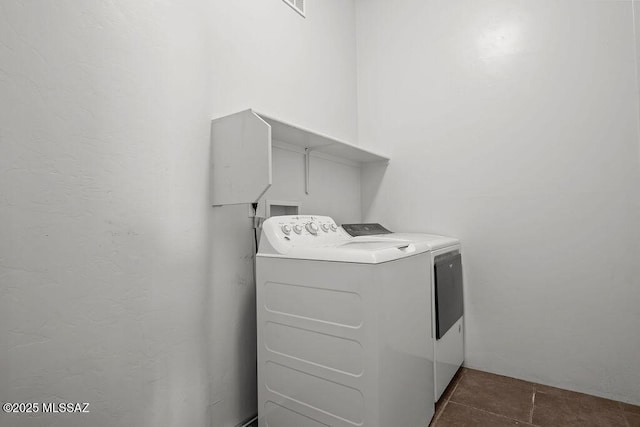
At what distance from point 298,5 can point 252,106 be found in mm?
925

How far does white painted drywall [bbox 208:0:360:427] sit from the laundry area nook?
15 millimetres

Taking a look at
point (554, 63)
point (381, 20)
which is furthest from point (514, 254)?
point (381, 20)

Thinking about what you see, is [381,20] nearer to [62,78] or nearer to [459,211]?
[459,211]

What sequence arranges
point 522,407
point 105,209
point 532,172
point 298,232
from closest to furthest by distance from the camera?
point 105,209 → point 298,232 → point 522,407 → point 532,172

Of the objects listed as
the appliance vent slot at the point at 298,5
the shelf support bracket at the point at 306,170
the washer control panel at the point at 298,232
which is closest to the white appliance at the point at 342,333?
the washer control panel at the point at 298,232

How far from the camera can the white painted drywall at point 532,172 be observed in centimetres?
169

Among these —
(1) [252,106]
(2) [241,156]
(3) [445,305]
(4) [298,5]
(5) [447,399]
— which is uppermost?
(4) [298,5]

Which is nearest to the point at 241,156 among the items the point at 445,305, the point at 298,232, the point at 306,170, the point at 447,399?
the point at 298,232

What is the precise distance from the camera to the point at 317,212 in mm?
2115

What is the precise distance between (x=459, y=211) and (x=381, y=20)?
1739 mm

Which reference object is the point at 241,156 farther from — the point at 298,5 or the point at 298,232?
the point at 298,5

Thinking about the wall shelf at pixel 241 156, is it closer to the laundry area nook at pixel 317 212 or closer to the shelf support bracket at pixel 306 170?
the laundry area nook at pixel 317 212

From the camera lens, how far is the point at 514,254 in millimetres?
1962

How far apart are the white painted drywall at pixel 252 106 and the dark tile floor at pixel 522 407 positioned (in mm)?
1056
